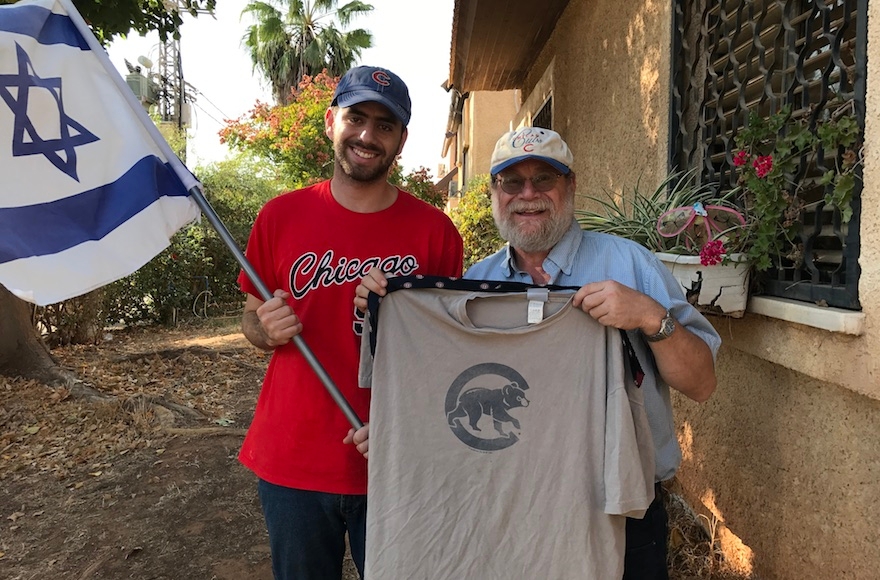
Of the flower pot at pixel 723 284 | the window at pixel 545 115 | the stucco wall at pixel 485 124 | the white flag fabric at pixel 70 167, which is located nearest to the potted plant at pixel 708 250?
the flower pot at pixel 723 284

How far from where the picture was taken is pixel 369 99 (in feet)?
6.35

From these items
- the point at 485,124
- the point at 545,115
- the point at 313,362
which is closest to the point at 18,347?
the point at 313,362

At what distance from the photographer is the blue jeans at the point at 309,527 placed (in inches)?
76.2

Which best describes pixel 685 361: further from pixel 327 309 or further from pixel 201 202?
pixel 201 202

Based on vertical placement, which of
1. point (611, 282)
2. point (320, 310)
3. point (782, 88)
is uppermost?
point (782, 88)

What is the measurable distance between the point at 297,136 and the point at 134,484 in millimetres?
11381

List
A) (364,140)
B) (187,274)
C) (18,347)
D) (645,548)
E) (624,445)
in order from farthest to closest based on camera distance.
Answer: (187,274) < (18,347) < (364,140) < (645,548) < (624,445)

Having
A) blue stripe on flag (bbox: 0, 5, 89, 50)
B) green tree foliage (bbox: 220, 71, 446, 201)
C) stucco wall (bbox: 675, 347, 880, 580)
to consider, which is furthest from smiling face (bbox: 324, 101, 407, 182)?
green tree foliage (bbox: 220, 71, 446, 201)

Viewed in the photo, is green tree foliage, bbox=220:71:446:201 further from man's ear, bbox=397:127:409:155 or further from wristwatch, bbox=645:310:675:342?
wristwatch, bbox=645:310:675:342

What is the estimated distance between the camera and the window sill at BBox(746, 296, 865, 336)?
5.90 feet

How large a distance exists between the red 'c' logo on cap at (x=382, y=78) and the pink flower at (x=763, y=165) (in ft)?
4.38

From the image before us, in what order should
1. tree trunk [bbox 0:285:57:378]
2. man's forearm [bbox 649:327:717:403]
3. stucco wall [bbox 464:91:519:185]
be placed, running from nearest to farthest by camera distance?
man's forearm [bbox 649:327:717:403] → tree trunk [bbox 0:285:57:378] → stucco wall [bbox 464:91:519:185]

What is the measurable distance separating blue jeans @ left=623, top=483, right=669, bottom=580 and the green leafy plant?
1.01 metres

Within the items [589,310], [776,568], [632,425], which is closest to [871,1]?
[589,310]
